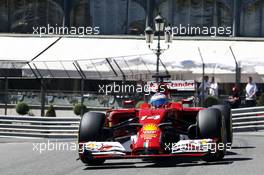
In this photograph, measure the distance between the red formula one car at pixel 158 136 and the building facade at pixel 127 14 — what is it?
86.0 feet

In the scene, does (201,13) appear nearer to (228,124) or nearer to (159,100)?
(228,124)

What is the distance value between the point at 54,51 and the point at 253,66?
401 inches

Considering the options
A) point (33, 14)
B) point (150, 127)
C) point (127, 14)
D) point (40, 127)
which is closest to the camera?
point (150, 127)

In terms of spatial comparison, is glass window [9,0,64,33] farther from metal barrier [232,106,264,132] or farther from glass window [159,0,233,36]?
metal barrier [232,106,264,132]

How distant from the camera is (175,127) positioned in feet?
41.3

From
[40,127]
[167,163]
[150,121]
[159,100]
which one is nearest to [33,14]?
[40,127]

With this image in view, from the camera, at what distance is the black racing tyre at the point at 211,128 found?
11.7 m

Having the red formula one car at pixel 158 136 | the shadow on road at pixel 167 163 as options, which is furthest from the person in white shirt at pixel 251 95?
the shadow on road at pixel 167 163

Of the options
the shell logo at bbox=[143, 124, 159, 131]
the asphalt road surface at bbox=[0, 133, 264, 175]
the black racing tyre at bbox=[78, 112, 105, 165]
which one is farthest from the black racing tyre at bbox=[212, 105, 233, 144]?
the black racing tyre at bbox=[78, 112, 105, 165]

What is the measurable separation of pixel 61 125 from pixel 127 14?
1970 centimetres

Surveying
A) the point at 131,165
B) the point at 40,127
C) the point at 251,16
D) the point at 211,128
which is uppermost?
the point at 251,16

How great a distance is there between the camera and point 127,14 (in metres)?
39.8

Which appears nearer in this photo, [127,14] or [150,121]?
[150,121]

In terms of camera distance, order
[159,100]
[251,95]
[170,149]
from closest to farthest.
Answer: [170,149], [159,100], [251,95]
